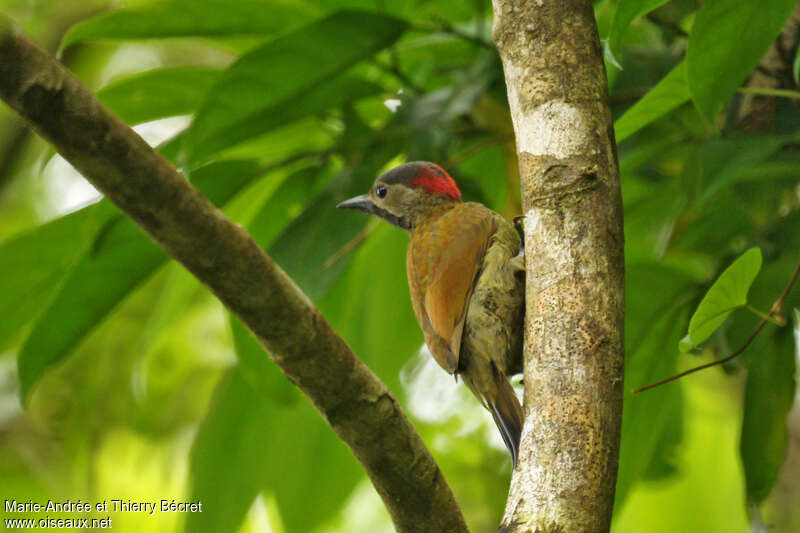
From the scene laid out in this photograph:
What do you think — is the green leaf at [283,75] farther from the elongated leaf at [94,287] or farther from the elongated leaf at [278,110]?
the elongated leaf at [94,287]

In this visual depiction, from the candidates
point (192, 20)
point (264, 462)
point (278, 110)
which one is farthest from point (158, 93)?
point (264, 462)

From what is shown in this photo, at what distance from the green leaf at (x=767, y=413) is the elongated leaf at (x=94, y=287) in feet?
5.68

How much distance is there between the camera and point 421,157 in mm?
2666

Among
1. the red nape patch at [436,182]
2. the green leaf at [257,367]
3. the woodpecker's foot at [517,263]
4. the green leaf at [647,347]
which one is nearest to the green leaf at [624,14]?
the woodpecker's foot at [517,263]

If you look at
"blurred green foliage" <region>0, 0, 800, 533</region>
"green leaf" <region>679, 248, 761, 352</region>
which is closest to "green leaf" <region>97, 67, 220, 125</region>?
"blurred green foliage" <region>0, 0, 800, 533</region>

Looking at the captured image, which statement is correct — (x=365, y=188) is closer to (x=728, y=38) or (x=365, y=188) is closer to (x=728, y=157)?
(x=728, y=157)

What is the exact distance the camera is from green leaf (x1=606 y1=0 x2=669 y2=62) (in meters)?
1.92

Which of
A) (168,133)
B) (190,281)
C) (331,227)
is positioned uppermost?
(168,133)

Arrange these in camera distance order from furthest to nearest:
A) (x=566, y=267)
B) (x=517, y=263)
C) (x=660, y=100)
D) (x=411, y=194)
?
(x=411, y=194) → (x=517, y=263) → (x=660, y=100) → (x=566, y=267)

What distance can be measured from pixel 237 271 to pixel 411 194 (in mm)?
1716

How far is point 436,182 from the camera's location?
9.90ft

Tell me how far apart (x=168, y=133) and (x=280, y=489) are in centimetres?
276

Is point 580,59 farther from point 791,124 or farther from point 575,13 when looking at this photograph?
point 791,124

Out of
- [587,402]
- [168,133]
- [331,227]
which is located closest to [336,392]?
[587,402]
